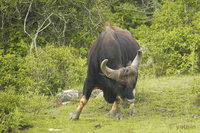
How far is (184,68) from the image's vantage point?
12.7m

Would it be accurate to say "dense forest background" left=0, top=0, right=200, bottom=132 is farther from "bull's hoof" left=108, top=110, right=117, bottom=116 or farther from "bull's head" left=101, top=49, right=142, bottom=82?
"bull's head" left=101, top=49, right=142, bottom=82

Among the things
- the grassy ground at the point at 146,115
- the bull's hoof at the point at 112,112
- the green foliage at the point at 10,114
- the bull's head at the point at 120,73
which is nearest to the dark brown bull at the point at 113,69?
the bull's head at the point at 120,73

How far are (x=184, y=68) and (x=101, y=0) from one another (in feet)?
18.6

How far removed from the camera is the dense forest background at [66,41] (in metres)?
11.4

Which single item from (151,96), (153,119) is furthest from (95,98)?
(153,119)

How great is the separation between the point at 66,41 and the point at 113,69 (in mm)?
7527

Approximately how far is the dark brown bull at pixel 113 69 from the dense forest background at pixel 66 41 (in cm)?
257

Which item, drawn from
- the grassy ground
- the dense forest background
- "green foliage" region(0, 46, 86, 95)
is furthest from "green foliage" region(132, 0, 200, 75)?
"green foliage" region(0, 46, 86, 95)

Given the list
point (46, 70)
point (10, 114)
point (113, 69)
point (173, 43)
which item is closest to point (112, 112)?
point (113, 69)

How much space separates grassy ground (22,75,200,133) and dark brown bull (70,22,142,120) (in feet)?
1.59

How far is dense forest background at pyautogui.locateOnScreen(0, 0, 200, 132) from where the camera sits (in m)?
11.4

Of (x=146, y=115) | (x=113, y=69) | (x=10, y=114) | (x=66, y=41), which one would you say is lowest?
(x=66, y=41)

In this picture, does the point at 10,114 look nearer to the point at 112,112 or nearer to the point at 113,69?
the point at 113,69

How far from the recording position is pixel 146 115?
8273 mm
